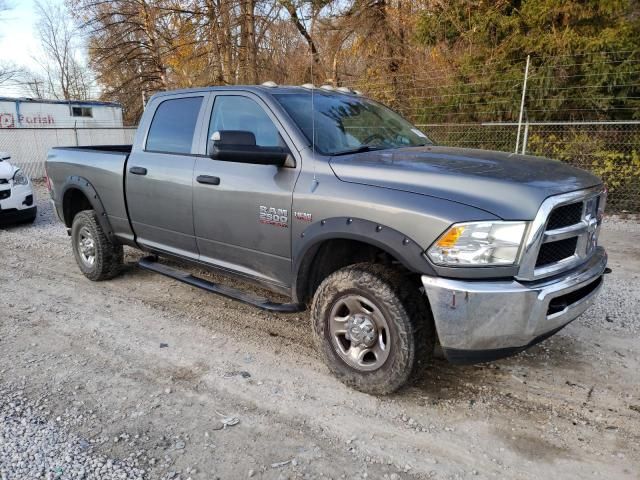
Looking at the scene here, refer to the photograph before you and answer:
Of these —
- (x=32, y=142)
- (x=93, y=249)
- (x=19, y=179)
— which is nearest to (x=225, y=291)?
(x=93, y=249)

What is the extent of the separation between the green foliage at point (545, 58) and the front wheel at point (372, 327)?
7547 millimetres

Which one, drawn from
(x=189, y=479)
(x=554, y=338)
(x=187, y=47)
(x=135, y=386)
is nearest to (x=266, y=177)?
(x=135, y=386)

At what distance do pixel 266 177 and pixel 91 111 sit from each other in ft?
74.8

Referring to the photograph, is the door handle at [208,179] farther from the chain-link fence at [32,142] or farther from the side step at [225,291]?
the chain-link fence at [32,142]

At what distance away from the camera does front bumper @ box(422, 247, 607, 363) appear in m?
2.58

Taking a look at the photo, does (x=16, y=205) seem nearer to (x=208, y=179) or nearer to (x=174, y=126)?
(x=174, y=126)

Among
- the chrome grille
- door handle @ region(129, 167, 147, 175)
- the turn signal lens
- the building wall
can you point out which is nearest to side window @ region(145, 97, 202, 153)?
door handle @ region(129, 167, 147, 175)

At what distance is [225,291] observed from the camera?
13.3 feet

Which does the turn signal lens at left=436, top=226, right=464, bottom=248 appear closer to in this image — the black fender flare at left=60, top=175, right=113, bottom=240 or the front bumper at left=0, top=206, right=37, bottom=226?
the black fender flare at left=60, top=175, right=113, bottom=240

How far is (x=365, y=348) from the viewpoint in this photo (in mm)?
3166

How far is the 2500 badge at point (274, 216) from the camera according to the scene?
11.2 ft

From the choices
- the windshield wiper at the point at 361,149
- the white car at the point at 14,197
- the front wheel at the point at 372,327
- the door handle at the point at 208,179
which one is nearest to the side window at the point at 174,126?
the door handle at the point at 208,179

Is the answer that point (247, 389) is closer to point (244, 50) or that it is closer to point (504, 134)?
point (504, 134)

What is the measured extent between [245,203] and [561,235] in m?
2.15
